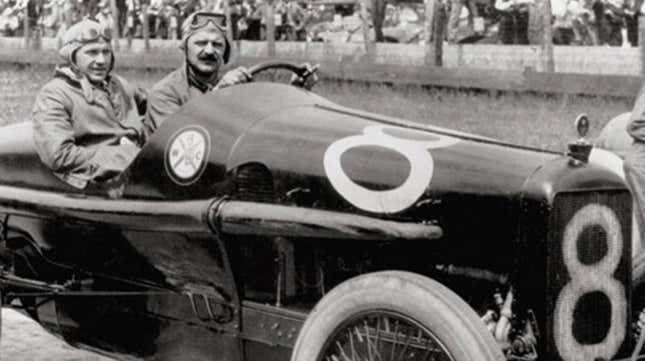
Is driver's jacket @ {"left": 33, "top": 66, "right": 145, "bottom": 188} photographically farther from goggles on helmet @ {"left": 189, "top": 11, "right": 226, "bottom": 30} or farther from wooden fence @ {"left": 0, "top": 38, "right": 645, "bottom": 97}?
wooden fence @ {"left": 0, "top": 38, "right": 645, "bottom": 97}

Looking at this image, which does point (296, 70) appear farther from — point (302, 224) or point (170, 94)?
point (302, 224)

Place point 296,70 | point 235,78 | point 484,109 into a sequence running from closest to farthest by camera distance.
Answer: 1. point 235,78
2. point 296,70
3. point 484,109

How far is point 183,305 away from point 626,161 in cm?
225

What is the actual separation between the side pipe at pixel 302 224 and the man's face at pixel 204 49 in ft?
5.01

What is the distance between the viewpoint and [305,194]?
4.32 meters

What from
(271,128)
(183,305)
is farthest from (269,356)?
(271,128)

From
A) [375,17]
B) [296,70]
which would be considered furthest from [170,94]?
[375,17]

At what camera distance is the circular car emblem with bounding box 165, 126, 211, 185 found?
4566 mm

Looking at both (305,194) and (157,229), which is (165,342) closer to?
(157,229)

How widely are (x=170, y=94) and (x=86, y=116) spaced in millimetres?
421

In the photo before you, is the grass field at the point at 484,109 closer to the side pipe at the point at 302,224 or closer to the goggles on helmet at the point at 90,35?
the goggles on helmet at the point at 90,35

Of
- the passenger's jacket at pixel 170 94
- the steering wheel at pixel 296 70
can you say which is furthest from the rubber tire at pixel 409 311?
the passenger's jacket at pixel 170 94

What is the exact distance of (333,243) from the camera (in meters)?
4.34

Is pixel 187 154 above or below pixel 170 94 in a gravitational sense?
below
